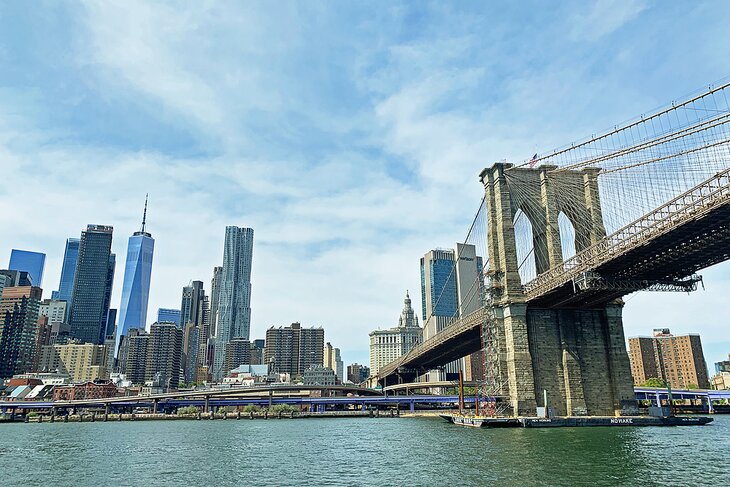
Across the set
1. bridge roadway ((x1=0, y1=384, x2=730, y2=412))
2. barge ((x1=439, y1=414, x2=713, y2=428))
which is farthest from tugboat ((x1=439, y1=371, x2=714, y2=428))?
bridge roadway ((x1=0, y1=384, x2=730, y2=412))

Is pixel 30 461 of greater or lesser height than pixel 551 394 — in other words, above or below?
below

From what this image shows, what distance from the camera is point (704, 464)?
3030cm

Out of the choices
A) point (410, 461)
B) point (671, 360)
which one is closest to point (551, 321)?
point (410, 461)

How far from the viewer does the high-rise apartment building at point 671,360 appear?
7215 inches

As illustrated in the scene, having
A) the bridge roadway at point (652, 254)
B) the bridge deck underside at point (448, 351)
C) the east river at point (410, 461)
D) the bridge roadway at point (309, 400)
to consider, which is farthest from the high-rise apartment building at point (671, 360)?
the east river at point (410, 461)

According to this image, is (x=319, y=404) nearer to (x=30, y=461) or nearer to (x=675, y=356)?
(x=30, y=461)

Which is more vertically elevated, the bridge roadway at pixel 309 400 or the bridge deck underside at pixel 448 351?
the bridge deck underside at pixel 448 351

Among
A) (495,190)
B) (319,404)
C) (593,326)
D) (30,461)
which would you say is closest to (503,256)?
(495,190)

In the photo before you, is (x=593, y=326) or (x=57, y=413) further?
(x=57, y=413)

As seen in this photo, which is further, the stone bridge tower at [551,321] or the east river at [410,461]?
the stone bridge tower at [551,321]

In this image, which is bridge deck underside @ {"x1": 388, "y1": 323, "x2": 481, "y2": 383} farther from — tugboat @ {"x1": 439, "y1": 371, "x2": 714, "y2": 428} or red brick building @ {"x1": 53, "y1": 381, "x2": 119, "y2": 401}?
red brick building @ {"x1": 53, "y1": 381, "x2": 119, "y2": 401}

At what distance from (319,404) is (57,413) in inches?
2495

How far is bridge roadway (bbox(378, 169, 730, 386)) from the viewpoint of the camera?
1551 inches

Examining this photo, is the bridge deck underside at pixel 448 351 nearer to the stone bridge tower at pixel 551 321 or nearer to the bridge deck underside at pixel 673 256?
the stone bridge tower at pixel 551 321
